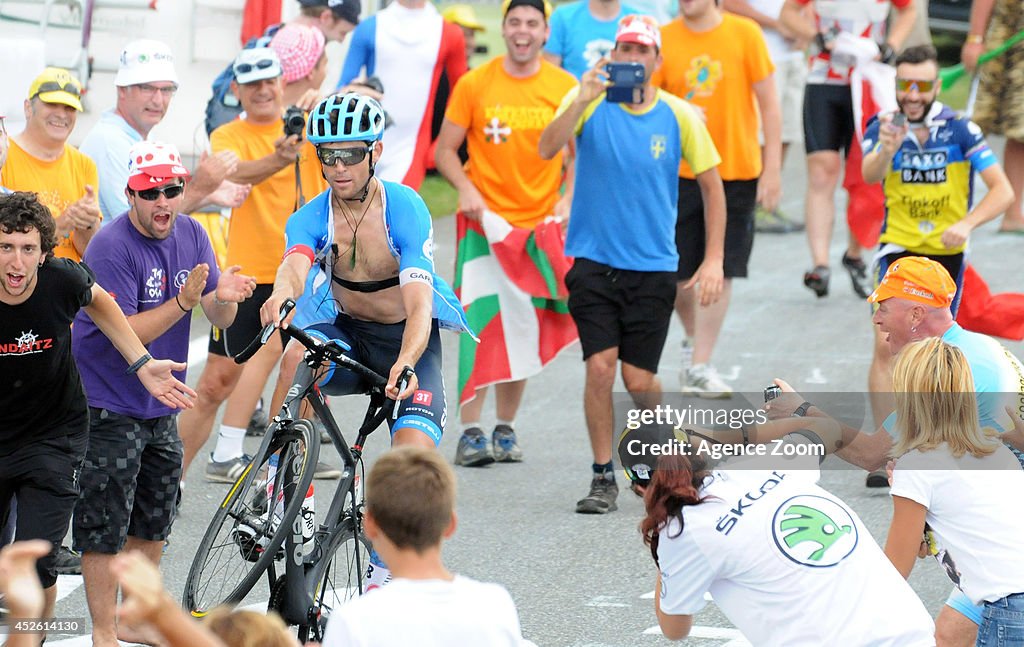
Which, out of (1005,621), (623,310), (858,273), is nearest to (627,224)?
(623,310)

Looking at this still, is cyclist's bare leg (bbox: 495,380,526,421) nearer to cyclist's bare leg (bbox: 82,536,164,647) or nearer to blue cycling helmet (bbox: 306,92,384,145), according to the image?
blue cycling helmet (bbox: 306,92,384,145)

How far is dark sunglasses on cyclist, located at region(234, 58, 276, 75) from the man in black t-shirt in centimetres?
278

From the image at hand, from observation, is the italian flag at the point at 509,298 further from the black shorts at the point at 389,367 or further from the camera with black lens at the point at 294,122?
the black shorts at the point at 389,367

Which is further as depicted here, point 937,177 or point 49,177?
point 937,177

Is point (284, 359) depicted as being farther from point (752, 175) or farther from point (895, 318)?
point (752, 175)

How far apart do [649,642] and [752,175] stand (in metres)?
4.74

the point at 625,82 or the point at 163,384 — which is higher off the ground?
the point at 625,82

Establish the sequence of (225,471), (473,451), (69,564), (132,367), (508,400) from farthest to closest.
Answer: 1. (508,400)
2. (473,451)
3. (225,471)
4. (69,564)
5. (132,367)

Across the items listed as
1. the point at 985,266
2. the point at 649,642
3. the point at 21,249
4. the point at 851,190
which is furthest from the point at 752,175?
the point at 21,249

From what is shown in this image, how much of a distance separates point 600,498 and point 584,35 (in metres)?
3.44

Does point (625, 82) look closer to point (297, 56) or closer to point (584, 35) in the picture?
point (297, 56)

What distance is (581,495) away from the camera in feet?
28.0

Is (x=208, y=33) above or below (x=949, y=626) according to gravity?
above

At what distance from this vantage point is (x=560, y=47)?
1053 cm
